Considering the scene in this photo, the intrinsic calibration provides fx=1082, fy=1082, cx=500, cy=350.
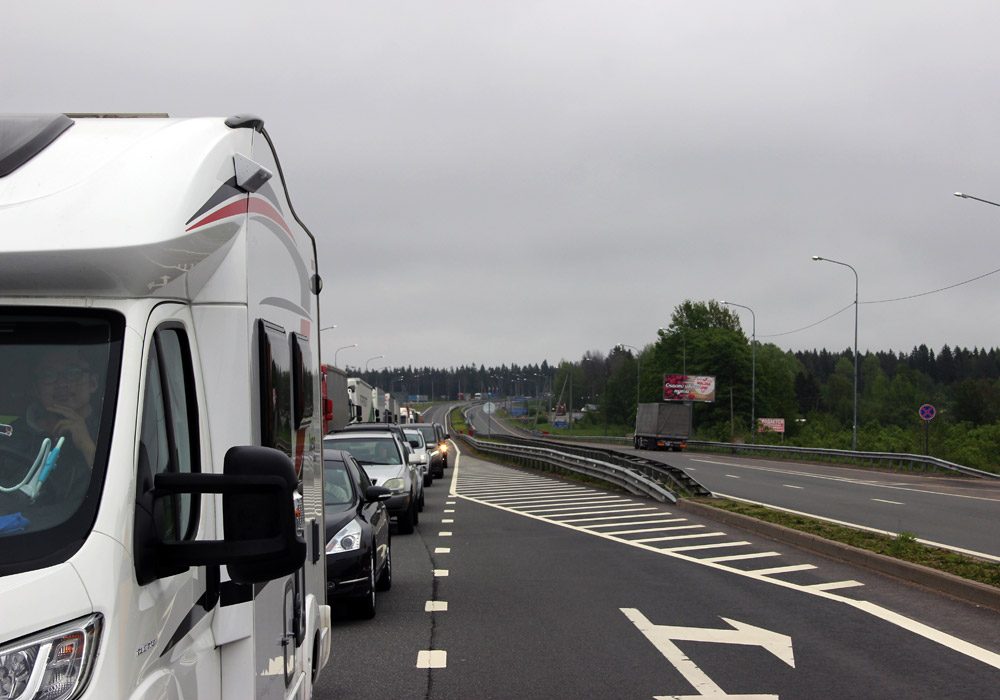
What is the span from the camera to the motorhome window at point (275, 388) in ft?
13.0

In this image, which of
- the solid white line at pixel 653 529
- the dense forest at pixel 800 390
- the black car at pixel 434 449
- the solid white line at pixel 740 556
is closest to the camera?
the solid white line at pixel 740 556

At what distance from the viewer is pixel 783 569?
12961mm

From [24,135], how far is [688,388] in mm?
98943

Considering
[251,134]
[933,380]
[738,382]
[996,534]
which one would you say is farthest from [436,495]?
[933,380]

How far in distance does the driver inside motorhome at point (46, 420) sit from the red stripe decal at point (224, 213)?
18.7 inches

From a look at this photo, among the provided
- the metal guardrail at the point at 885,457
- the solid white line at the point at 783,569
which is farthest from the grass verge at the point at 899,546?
the metal guardrail at the point at 885,457

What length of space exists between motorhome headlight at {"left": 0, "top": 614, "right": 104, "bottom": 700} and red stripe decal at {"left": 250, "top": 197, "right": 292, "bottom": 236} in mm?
1870

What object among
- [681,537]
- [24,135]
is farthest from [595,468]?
[24,135]

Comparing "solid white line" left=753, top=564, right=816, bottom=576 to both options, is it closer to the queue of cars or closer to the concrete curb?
the concrete curb

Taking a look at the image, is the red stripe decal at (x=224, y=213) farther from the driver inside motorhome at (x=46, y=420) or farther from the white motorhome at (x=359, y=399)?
the white motorhome at (x=359, y=399)

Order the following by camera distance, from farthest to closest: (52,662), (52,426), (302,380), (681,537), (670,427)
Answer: (670,427), (681,537), (302,380), (52,426), (52,662)

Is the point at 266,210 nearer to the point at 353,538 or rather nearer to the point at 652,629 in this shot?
the point at 353,538

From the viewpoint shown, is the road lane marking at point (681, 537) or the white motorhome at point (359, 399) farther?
the white motorhome at point (359, 399)

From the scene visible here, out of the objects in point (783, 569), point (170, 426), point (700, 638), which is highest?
point (170, 426)
